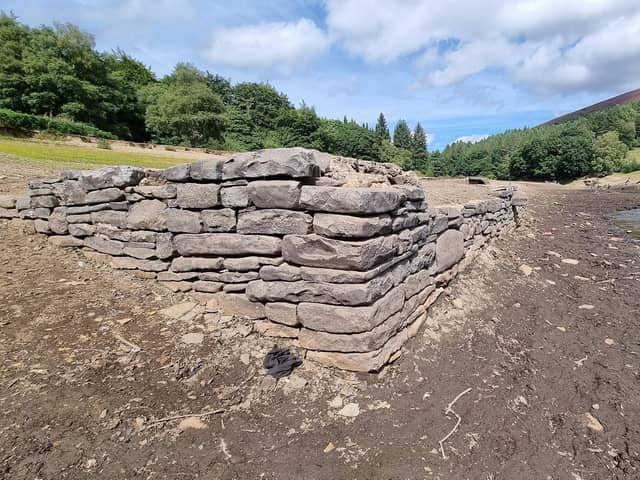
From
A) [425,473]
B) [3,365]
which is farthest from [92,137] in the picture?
[425,473]

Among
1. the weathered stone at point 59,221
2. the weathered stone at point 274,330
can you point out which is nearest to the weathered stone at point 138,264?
the weathered stone at point 59,221

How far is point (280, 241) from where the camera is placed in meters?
3.23

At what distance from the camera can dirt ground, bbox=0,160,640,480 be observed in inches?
88.3

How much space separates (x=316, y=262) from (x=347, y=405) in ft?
4.06

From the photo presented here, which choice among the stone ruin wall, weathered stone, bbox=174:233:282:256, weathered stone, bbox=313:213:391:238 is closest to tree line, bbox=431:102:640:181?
the stone ruin wall

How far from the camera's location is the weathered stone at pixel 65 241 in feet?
14.5

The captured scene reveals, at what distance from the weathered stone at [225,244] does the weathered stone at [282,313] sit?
0.52 metres

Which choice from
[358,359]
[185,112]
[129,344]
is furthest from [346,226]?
[185,112]

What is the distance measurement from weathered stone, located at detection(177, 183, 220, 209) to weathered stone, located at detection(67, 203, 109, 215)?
1.23m

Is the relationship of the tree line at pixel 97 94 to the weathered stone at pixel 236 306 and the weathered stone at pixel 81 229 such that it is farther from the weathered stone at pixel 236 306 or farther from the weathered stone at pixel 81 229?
the weathered stone at pixel 236 306

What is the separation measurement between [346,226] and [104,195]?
10.1 ft

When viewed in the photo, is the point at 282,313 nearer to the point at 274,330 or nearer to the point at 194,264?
the point at 274,330

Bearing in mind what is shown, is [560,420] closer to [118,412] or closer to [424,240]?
[424,240]

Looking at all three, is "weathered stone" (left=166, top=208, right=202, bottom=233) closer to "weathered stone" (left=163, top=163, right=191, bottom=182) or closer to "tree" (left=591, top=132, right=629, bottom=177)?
"weathered stone" (left=163, top=163, right=191, bottom=182)
